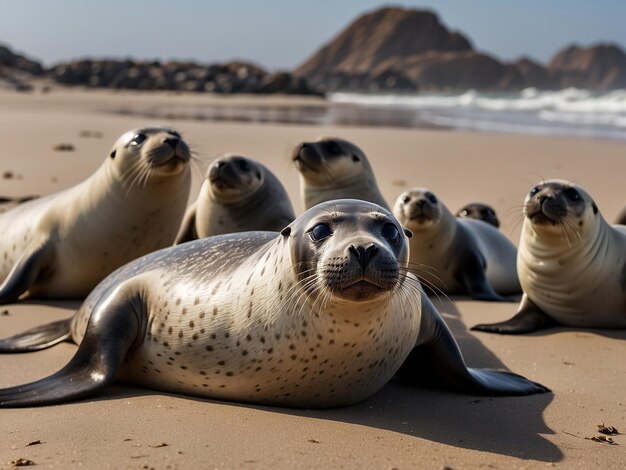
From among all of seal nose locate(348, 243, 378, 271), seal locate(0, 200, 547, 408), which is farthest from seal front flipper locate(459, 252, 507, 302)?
seal nose locate(348, 243, 378, 271)

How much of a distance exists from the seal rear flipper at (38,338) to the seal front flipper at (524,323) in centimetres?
205

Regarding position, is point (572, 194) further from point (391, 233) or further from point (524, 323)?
point (391, 233)

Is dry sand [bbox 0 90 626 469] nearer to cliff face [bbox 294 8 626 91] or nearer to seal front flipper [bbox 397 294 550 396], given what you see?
seal front flipper [bbox 397 294 550 396]

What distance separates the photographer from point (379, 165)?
11.6 metres

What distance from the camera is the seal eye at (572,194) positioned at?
5424 mm

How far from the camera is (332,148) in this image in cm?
707

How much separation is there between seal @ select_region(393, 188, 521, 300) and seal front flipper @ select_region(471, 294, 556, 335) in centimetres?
95

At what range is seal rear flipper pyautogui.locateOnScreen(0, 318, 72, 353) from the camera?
441 cm

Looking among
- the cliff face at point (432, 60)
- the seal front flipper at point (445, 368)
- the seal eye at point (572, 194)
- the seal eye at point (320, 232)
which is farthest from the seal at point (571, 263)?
the cliff face at point (432, 60)

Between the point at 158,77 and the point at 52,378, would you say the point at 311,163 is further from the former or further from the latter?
the point at 158,77

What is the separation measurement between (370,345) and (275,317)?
1.09 ft

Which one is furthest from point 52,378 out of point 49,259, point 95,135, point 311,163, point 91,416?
point 95,135

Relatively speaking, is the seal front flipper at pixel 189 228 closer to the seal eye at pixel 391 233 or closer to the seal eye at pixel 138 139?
the seal eye at pixel 138 139

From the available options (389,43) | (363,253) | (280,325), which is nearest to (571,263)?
(280,325)
